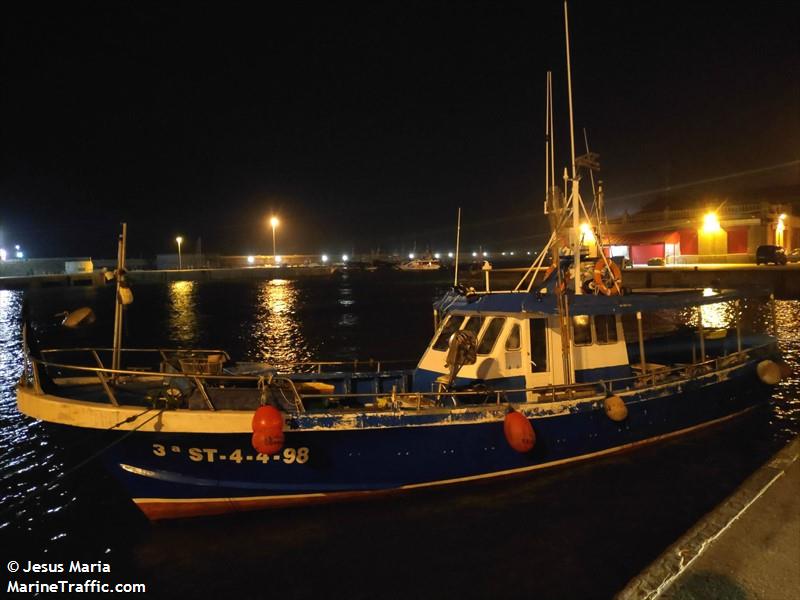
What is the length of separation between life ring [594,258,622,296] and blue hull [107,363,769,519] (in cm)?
243

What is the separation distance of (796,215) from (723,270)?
2180cm

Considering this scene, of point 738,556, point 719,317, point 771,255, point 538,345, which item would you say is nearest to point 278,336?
point 538,345

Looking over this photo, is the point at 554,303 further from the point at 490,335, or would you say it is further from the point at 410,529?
the point at 410,529

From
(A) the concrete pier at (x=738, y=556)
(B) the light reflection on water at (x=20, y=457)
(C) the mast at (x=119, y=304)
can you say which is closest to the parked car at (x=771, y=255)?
(A) the concrete pier at (x=738, y=556)

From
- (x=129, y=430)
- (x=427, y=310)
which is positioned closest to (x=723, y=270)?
(x=427, y=310)

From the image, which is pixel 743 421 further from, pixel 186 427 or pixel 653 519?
pixel 186 427

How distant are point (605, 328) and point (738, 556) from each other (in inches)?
224

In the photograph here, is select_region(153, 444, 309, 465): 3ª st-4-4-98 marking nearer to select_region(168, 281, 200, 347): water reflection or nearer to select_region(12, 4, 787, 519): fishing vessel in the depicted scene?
select_region(12, 4, 787, 519): fishing vessel

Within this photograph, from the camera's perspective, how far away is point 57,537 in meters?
8.13

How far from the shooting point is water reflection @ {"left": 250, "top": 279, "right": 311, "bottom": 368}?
24.8 metres

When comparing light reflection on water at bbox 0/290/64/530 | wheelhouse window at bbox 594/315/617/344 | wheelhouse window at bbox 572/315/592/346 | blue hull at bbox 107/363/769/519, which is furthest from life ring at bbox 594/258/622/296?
light reflection on water at bbox 0/290/64/530

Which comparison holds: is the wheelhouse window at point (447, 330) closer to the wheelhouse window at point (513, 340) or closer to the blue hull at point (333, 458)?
the wheelhouse window at point (513, 340)

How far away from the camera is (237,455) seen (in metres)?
7.62

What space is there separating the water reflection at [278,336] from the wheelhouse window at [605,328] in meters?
9.96
